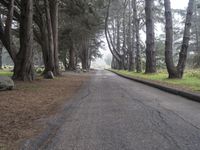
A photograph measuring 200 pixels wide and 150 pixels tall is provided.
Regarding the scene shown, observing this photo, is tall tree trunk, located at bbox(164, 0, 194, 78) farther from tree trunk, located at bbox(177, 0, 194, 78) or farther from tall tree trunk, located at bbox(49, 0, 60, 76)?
tall tree trunk, located at bbox(49, 0, 60, 76)

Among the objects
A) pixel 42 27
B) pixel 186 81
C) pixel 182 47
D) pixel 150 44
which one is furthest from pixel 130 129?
pixel 150 44

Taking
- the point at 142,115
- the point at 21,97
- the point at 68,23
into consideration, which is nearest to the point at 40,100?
the point at 21,97

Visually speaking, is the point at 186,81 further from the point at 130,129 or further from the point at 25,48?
the point at 130,129

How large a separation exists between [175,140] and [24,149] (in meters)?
2.32

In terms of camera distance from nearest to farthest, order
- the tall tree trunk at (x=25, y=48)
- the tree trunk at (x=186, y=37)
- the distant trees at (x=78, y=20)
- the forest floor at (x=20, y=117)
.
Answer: the forest floor at (x=20, y=117)
the tall tree trunk at (x=25, y=48)
the tree trunk at (x=186, y=37)
the distant trees at (x=78, y=20)

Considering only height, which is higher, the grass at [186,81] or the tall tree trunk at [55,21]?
the tall tree trunk at [55,21]

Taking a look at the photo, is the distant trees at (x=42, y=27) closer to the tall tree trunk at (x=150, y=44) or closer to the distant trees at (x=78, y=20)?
the distant trees at (x=78, y=20)

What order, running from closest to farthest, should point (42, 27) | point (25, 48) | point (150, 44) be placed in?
point (25, 48), point (42, 27), point (150, 44)

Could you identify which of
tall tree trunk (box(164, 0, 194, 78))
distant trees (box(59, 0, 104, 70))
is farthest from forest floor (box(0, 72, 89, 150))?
distant trees (box(59, 0, 104, 70))

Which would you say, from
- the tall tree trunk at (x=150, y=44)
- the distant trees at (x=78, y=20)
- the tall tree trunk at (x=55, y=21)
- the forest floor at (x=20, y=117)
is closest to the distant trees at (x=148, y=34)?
the tall tree trunk at (x=150, y=44)

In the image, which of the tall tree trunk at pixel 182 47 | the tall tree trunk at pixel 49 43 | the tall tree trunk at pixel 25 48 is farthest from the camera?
the tall tree trunk at pixel 49 43

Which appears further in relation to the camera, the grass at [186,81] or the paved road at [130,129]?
the grass at [186,81]

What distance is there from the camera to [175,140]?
527 centimetres

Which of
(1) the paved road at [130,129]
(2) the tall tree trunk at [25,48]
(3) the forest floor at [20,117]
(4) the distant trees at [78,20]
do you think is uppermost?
(4) the distant trees at [78,20]
